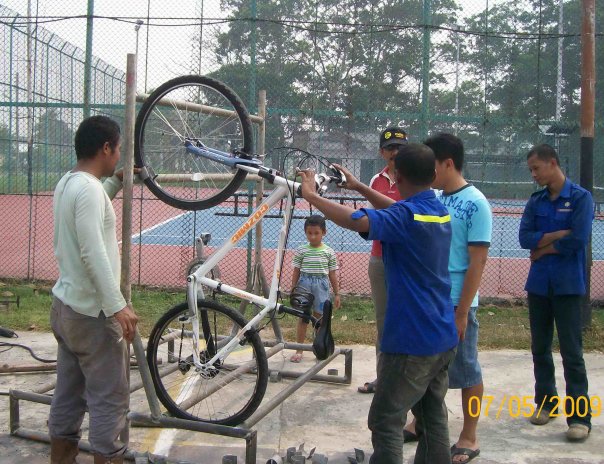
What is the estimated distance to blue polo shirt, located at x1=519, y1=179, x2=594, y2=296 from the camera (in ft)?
14.5

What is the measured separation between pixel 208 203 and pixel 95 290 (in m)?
1.10

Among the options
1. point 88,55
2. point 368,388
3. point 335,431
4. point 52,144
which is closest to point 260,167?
point 335,431

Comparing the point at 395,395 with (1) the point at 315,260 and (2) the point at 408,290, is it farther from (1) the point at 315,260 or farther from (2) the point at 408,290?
(1) the point at 315,260

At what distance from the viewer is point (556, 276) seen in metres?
4.46

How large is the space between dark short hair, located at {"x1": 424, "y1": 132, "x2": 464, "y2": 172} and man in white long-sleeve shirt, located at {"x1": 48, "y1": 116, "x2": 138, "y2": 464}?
1.73 metres

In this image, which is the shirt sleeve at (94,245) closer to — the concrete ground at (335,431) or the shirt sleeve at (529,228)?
the concrete ground at (335,431)

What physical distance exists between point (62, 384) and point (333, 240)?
11.1 m

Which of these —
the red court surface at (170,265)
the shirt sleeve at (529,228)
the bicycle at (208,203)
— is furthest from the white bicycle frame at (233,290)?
the red court surface at (170,265)

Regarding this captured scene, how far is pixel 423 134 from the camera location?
8.17 m

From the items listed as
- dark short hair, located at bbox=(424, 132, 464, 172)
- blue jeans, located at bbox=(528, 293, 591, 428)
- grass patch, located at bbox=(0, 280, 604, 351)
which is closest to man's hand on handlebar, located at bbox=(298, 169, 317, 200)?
dark short hair, located at bbox=(424, 132, 464, 172)

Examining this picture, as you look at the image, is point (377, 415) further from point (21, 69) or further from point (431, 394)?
point (21, 69)

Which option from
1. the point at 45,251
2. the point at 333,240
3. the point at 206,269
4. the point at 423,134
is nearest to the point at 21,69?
the point at 45,251
